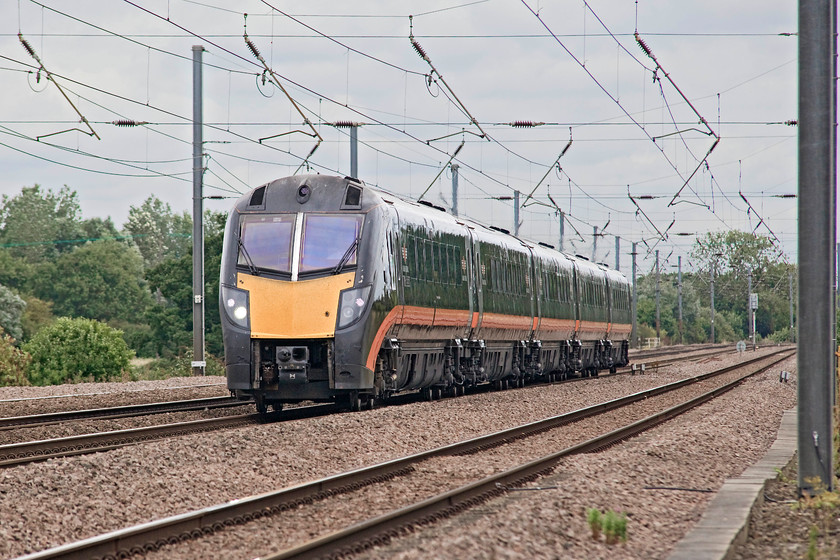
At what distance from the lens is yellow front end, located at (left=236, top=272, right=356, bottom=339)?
17.3 metres

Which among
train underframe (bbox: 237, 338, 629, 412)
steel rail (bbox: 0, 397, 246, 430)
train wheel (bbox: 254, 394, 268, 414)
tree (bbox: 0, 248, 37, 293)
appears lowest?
steel rail (bbox: 0, 397, 246, 430)

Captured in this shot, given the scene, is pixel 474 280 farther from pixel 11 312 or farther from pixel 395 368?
pixel 11 312

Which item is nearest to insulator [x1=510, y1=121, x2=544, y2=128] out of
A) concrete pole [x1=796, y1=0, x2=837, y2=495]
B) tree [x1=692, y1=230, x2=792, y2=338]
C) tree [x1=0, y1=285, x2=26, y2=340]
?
concrete pole [x1=796, y1=0, x2=837, y2=495]

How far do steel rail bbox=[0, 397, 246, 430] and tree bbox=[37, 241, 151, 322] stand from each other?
8538 cm

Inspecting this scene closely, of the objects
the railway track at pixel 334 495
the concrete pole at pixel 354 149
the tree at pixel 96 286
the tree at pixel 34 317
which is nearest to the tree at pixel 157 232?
the tree at pixel 96 286

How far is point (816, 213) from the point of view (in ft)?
32.6

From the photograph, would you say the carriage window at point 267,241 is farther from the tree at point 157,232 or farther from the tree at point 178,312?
the tree at point 157,232

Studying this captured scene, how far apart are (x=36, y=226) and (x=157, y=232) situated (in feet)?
79.0

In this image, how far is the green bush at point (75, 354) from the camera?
3083 centimetres

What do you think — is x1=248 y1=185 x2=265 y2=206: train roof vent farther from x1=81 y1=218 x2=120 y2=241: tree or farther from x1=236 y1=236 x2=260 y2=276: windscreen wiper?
x1=81 y1=218 x2=120 y2=241: tree

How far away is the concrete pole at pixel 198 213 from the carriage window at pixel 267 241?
12265mm

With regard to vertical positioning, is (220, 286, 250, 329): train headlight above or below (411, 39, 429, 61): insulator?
below

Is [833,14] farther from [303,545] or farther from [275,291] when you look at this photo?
[275,291]

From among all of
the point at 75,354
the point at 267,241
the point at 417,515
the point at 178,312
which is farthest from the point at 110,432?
the point at 178,312
